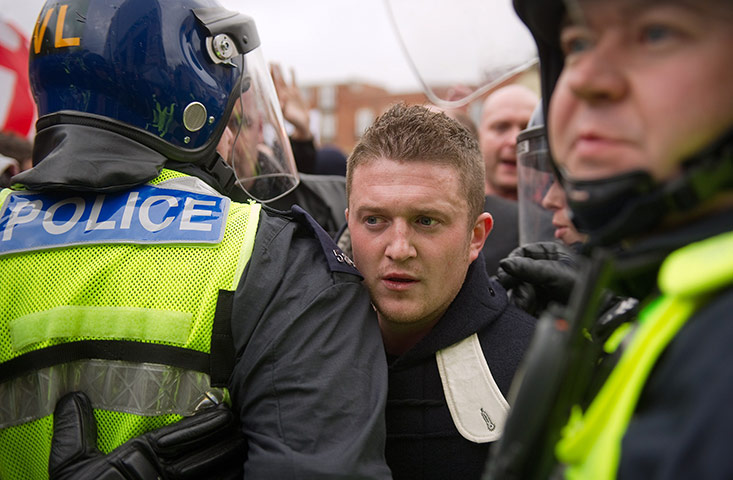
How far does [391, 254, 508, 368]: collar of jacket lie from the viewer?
5.93 feet

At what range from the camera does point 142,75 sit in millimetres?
1670

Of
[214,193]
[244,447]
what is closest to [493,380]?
[244,447]

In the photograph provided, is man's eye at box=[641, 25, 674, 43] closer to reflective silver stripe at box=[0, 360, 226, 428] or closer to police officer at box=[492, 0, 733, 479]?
police officer at box=[492, 0, 733, 479]

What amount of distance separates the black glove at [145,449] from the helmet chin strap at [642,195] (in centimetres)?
88

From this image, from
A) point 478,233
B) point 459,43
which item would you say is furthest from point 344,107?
point 478,233

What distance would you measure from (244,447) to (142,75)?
946 mm

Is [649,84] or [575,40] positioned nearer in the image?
[649,84]

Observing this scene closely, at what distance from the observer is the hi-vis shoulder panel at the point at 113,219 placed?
58.0 inches

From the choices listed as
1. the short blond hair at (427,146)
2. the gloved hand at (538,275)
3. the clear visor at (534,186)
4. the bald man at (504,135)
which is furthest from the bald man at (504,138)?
the short blond hair at (427,146)

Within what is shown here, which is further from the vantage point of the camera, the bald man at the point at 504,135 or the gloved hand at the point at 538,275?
the bald man at the point at 504,135

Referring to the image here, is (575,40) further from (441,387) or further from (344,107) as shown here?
(344,107)

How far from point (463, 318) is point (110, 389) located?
923 mm

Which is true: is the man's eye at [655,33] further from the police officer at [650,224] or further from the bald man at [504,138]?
the bald man at [504,138]

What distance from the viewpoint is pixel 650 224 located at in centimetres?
84
